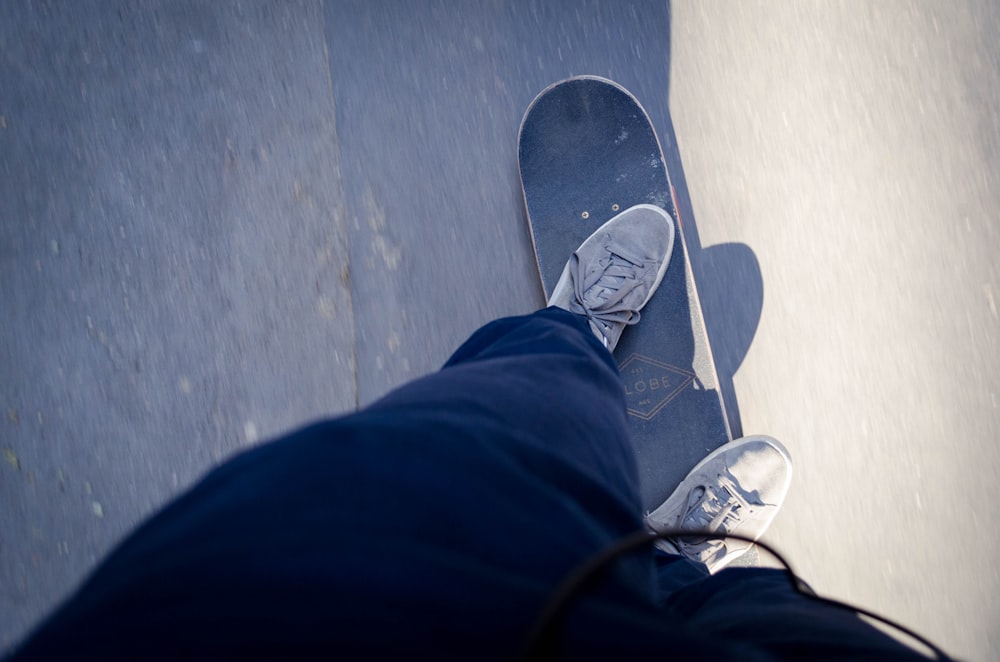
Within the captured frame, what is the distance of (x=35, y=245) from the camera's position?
3.28 ft

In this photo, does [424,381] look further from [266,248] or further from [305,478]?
[266,248]

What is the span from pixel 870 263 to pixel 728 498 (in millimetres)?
525

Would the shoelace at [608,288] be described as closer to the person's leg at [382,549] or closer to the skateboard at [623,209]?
the skateboard at [623,209]

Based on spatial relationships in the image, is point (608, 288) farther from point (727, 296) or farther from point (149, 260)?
point (149, 260)

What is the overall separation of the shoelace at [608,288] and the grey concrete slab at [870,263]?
0.17 m

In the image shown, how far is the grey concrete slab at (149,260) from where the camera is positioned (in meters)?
0.98

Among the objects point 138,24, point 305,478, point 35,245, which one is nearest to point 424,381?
point 305,478

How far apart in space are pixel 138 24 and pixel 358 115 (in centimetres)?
41

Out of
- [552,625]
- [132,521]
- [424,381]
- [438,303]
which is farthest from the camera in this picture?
[438,303]

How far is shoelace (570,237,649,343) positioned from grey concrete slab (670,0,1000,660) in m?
0.17

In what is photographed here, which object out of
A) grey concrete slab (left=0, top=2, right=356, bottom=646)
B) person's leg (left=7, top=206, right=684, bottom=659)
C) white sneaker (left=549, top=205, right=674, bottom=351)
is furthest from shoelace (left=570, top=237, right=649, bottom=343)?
person's leg (left=7, top=206, right=684, bottom=659)

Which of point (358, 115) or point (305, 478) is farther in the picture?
point (358, 115)

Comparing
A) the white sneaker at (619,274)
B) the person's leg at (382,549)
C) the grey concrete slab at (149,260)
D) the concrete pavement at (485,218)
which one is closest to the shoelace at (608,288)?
the white sneaker at (619,274)

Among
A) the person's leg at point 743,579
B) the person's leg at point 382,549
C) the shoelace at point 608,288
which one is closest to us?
the person's leg at point 382,549
